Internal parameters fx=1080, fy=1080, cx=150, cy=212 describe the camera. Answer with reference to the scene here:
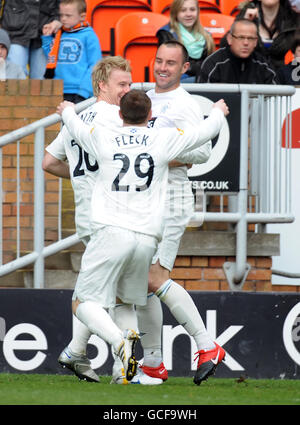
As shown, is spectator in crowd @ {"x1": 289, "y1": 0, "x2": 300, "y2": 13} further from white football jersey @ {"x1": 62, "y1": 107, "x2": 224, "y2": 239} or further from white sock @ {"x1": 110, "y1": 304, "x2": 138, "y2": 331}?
white sock @ {"x1": 110, "y1": 304, "x2": 138, "y2": 331}

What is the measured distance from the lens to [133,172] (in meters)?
6.14

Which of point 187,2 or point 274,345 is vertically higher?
point 187,2

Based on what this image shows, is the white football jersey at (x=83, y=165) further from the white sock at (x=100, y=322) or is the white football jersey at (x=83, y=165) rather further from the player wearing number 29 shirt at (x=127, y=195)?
the white sock at (x=100, y=322)

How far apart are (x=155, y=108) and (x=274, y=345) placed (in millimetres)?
1996

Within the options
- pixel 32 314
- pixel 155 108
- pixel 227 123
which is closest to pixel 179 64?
pixel 155 108

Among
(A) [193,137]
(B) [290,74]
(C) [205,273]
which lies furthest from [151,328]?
(B) [290,74]

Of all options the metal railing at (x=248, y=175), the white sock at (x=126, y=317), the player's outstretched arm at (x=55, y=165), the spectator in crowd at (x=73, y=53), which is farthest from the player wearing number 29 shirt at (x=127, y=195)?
the spectator in crowd at (x=73, y=53)

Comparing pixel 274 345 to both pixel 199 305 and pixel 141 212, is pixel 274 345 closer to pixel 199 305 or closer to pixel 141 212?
pixel 199 305

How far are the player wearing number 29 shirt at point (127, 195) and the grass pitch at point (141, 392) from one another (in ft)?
1.80

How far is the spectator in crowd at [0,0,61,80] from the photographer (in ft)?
33.1

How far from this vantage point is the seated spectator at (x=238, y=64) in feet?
29.7

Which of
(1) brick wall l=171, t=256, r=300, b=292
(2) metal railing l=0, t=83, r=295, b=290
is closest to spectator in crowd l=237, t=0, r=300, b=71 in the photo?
(2) metal railing l=0, t=83, r=295, b=290
